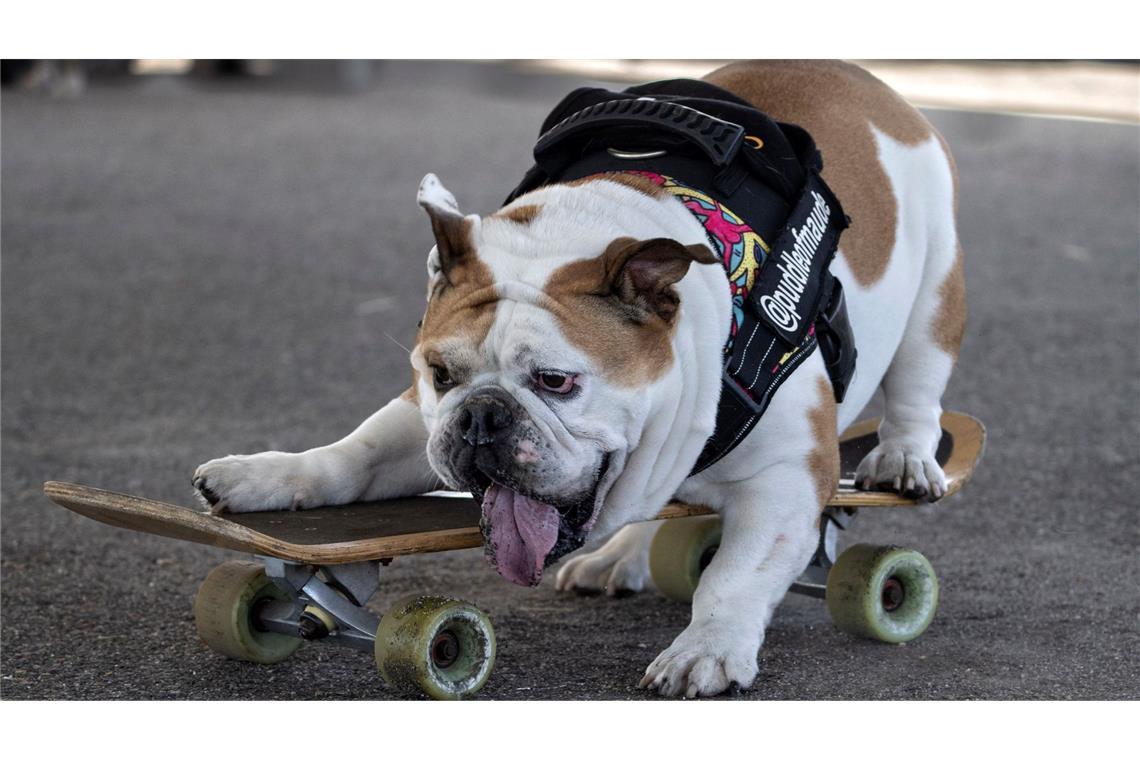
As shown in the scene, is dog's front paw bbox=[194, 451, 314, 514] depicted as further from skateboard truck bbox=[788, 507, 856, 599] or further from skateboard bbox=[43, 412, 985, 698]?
skateboard truck bbox=[788, 507, 856, 599]

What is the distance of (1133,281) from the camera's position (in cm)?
920

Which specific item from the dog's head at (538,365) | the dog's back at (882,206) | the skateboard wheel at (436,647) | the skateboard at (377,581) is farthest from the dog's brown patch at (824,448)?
the skateboard wheel at (436,647)

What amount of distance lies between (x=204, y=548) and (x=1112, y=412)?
4.04 meters

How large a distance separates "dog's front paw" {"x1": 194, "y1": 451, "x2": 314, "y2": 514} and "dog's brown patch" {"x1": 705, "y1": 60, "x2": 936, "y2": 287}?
5.03ft

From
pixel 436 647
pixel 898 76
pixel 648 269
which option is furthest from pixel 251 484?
pixel 898 76

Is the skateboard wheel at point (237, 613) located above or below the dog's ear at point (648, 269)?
below

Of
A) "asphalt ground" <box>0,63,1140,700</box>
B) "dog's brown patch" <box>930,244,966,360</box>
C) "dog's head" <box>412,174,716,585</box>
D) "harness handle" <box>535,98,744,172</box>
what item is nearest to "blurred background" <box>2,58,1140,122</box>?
"asphalt ground" <box>0,63,1140,700</box>

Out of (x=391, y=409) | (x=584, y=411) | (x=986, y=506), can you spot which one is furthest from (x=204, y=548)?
(x=986, y=506)

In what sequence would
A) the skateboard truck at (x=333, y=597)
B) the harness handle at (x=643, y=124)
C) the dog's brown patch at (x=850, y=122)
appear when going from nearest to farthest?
the skateboard truck at (x=333, y=597) < the harness handle at (x=643, y=124) < the dog's brown patch at (x=850, y=122)

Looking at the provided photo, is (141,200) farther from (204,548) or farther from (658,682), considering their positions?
(658,682)

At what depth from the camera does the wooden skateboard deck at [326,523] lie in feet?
10.2

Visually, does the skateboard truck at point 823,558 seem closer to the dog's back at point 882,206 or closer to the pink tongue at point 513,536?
the dog's back at point 882,206

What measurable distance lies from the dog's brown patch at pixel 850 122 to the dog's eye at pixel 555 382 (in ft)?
3.91

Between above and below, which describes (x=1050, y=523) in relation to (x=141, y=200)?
above
